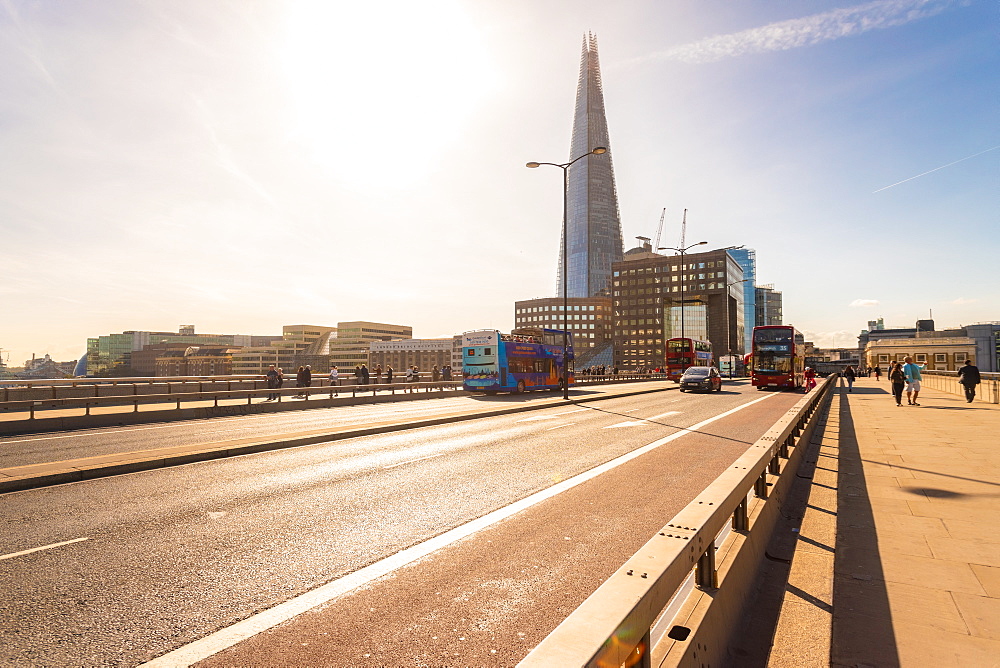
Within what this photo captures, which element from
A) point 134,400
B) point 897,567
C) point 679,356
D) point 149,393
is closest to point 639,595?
point 897,567

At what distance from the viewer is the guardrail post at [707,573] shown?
3.49 m

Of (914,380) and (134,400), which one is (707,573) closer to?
(134,400)

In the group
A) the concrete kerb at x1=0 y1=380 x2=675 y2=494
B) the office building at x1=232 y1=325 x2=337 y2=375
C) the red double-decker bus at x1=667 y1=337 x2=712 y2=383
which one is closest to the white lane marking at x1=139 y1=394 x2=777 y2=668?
the concrete kerb at x1=0 y1=380 x2=675 y2=494

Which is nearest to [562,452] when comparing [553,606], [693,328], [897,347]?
[553,606]

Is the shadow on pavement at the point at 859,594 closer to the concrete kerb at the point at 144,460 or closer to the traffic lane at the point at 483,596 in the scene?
the traffic lane at the point at 483,596

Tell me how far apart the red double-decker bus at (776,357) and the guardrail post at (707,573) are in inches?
1380

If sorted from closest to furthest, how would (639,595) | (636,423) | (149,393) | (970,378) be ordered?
(639,595) → (636,423) → (970,378) → (149,393)

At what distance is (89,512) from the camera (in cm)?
644

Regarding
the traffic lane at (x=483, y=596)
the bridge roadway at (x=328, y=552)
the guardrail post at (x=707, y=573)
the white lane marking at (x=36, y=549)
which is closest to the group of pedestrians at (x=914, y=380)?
the bridge roadway at (x=328, y=552)

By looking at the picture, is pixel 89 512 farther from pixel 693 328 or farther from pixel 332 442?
pixel 693 328

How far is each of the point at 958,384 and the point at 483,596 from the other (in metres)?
34.1

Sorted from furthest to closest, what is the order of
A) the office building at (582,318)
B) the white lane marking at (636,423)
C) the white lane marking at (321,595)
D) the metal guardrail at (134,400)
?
the office building at (582,318) < the metal guardrail at (134,400) < the white lane marking at (636,423) < the white lane marking at (321,595)

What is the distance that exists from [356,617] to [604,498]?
4.13 meters

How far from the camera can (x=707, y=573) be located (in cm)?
350
